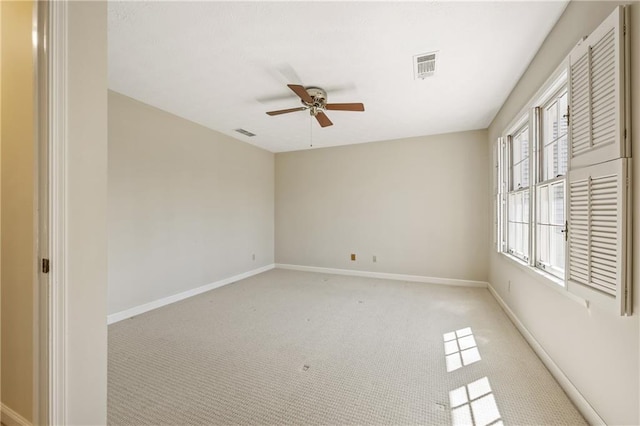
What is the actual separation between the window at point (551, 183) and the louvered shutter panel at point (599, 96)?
0.47 metres

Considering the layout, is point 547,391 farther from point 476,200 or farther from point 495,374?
point 476,200

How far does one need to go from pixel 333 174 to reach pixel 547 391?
14.4 ft

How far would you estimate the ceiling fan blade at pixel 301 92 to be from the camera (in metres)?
2.52

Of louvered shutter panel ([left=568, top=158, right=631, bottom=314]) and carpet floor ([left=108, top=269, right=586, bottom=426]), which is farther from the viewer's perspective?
carpet floor ([left=108, top=269, right=586, bottom=426])

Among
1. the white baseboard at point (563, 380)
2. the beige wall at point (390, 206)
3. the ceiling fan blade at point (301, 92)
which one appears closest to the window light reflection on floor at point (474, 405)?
the white baseboard at point (563, 380)

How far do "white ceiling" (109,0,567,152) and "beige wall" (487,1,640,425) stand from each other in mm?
210

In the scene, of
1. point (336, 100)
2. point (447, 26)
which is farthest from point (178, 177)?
point (447, 26)

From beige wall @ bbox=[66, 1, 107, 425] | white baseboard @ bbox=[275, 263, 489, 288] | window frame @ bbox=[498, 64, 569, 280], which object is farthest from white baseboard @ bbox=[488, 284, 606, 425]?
beige wall @ bbox=[66, 1, 107, 425]

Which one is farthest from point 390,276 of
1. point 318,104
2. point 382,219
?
point 318,104

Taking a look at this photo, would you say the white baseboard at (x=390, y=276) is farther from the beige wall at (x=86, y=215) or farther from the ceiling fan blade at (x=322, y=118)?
the beige wall at (x=86, y=215)

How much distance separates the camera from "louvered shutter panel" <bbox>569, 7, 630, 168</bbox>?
127 cm

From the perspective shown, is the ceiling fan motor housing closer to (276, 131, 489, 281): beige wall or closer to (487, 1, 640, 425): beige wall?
(487, 1, 640, 425): beige wall

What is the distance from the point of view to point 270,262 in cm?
595

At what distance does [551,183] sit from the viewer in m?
2.18
